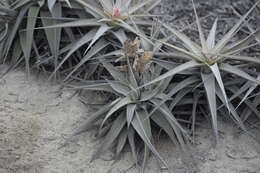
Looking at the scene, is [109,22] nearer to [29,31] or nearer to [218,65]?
[29,31]

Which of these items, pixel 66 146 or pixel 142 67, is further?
pixel 66 146

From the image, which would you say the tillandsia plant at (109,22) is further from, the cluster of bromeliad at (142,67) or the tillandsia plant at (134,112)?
the tillandsia plant at (134,112)

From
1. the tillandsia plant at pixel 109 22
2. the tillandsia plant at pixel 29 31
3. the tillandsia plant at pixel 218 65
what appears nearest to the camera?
the tillandsia plant at pixel 218 65

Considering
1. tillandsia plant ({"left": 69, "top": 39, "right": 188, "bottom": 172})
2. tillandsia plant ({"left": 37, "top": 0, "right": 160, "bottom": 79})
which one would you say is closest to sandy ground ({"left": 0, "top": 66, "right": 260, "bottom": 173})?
tillandsia plant ({"left": 69, "top": 39, "right": 188, "bottom": 172})

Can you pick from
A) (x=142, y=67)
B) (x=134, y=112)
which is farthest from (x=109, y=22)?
(x=134, y=112)

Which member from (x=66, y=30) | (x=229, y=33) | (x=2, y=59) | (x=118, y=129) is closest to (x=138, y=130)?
(x=118, y=129)

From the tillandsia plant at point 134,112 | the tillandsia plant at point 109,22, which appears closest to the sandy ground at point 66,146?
the tillandsia plant at point 134,112

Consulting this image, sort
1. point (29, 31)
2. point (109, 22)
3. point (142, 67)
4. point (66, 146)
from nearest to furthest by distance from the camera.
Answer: point (142, 67) → point (66, 146) → point (109, 22) → point (29, 31)

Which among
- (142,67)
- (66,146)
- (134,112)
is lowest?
(66,146)
